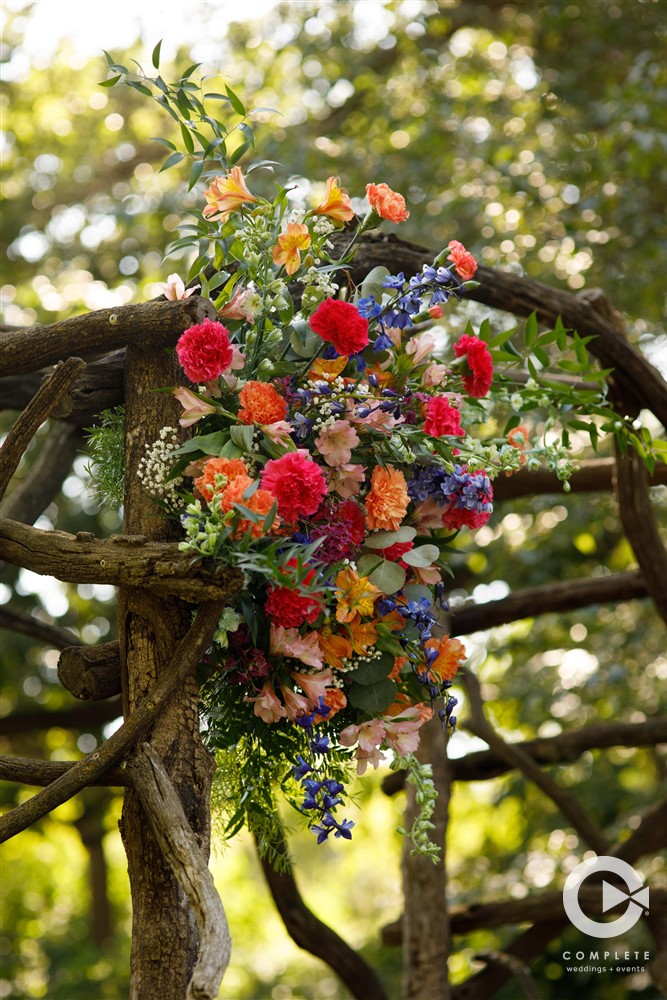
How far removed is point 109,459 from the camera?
1.57m

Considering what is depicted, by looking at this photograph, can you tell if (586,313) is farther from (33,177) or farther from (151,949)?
(33,177)

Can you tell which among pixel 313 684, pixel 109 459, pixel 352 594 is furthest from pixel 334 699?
pixel 109 459

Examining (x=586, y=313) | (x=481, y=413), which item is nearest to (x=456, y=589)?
(x=586, y=313)

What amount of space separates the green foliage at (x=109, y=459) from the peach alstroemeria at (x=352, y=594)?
384 millimetres

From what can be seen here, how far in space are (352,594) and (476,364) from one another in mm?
452

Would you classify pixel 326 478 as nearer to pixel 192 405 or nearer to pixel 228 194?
pixel 192 405

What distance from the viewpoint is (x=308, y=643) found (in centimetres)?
141

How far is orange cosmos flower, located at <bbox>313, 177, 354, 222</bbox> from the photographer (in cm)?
148

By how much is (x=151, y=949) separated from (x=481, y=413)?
3.34 feet

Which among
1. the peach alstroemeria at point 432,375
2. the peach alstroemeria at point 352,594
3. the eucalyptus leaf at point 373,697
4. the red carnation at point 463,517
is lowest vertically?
the eucalyptus leaf at point 373,697

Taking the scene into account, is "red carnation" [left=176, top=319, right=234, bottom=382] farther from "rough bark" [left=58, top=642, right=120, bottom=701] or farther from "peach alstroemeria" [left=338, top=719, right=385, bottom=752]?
"peach alstroemeria" [left=338, top=719, right=385, bottom=752]

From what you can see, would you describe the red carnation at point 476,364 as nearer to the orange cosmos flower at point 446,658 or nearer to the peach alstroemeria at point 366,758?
the orange cosmos flower at point 446,658

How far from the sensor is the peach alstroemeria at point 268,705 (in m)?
1.42

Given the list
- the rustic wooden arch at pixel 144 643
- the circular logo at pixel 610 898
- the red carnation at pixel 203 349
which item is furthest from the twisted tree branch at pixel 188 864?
the circular logo at pixel 610 898
